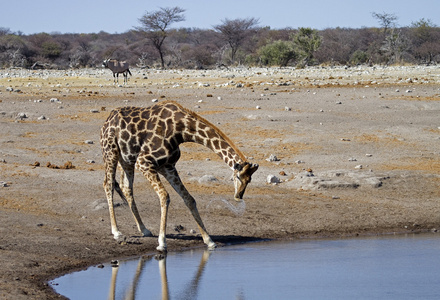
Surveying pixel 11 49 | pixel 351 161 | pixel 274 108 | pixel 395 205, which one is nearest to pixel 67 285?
pixel 395 205

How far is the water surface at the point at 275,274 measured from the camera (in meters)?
7.95

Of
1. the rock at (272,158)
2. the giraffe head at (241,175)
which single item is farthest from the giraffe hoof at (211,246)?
the rock at (272,158)

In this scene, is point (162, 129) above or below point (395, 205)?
above

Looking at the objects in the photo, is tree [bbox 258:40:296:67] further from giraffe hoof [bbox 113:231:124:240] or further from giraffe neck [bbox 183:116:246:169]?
giraffe hoof [bbox 113:231:124:240]

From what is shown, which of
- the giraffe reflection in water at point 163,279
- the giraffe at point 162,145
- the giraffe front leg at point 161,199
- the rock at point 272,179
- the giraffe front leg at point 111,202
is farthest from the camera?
the rock at point 272,179

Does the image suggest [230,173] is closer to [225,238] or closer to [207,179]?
[207,179]

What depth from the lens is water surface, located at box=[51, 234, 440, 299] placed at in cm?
795

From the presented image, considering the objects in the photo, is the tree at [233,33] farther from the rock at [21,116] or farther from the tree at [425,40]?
the rock at [21,116]

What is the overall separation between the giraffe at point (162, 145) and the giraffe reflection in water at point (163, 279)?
30cm

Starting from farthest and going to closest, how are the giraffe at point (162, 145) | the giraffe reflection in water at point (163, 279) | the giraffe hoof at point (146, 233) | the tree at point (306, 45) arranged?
the tree at point (306, 45), the giraffe hoof at point (146, 233), the giraffe at point (162, 145), the giraffe reflection in water at point (163, 279)

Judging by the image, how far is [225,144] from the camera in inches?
382

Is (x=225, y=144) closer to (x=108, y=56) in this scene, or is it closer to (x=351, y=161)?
Answer: (x=351, y=161)

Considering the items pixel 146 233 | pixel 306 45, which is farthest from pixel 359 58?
pixel 146 233

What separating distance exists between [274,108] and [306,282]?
1268 centimetres
